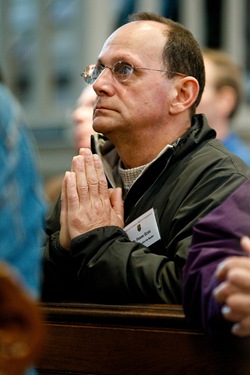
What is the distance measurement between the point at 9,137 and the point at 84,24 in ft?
33.4

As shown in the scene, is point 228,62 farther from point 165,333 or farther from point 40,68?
point 40,68

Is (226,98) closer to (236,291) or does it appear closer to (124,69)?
(124,69)

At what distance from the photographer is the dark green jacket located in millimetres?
3186

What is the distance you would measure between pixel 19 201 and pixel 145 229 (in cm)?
143

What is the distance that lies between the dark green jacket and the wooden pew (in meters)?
0.11

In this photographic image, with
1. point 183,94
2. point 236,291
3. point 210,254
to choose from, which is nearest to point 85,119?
point 183,94

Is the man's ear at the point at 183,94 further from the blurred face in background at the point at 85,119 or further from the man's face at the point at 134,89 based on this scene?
the blurred face in background at the point at 85,119

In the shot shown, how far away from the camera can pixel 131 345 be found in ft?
9.89

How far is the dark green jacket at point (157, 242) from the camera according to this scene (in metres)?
3.19

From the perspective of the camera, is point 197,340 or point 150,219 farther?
point 150,219

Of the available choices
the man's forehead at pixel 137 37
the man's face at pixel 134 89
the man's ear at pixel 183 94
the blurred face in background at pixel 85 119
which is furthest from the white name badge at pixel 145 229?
the blurred face in background at pixel 85 119

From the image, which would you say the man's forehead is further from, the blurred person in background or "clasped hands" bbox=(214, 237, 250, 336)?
the blurred person in background

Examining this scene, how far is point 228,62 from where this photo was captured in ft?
19.5

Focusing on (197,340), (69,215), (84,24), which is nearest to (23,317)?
(197,340)
